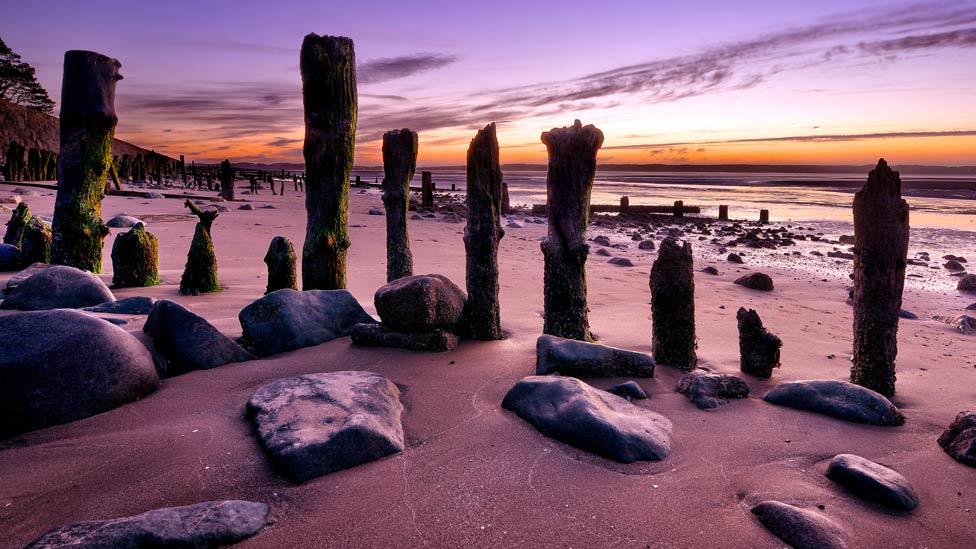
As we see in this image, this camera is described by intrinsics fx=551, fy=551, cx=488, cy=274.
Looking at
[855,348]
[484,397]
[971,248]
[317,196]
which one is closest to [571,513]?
[484,397]

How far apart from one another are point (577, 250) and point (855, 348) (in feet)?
8.24

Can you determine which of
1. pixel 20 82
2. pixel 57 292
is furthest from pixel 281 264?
pixel 20 82

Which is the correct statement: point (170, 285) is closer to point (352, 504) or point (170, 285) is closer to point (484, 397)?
point (484, 397)

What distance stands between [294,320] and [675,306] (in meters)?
3.51

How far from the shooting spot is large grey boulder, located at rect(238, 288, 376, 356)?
195 inches

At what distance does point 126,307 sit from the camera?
5.83 meters

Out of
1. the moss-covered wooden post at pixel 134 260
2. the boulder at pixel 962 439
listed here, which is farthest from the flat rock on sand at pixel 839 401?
the moss-covered wooden post at pixel 134 260

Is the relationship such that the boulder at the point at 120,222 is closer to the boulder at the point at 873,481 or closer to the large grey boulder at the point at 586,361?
the large grey boulder at the point at 586,361

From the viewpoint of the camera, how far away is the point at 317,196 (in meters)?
6.59

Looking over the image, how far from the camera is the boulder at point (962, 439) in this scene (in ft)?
10.8

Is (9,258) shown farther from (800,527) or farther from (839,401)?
(839,401)

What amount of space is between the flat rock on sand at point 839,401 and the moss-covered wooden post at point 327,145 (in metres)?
4.87

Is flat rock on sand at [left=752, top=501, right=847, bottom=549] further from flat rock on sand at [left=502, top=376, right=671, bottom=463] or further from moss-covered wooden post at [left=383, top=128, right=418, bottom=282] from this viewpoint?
moss-covered wooden post at [left=383, top=128, right=418, bottom=282]

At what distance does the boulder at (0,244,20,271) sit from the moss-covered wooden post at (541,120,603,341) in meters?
8.47
